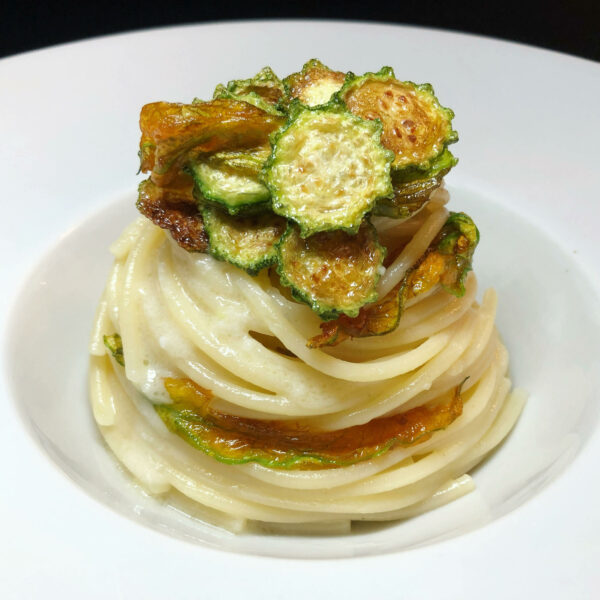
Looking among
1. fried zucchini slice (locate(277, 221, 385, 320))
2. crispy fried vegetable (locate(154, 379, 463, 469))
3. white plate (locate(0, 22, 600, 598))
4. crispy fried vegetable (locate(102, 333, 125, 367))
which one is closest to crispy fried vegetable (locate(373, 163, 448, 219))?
fried zucchini slice (locate(277, 221, 385, 320))

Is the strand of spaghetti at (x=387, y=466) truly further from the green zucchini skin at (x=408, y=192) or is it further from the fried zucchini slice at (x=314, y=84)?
the fried zucchini slice at (x=314, y=84)

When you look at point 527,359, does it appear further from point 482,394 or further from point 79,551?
point 79,551

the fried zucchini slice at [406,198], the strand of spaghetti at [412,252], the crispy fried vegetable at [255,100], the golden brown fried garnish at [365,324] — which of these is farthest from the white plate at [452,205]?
the crispy fried vegetable at [255,100]

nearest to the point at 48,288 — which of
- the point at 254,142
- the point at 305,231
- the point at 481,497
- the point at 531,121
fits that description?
the point at 254,142

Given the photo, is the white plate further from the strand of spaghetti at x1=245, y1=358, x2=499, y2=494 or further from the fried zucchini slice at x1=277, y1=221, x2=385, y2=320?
the fried zucchini slice at x1=277, y1=221, x2=385, y2=320

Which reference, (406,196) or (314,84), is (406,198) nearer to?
(406,196)

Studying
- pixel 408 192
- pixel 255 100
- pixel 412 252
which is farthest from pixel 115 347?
pixel 408 192
